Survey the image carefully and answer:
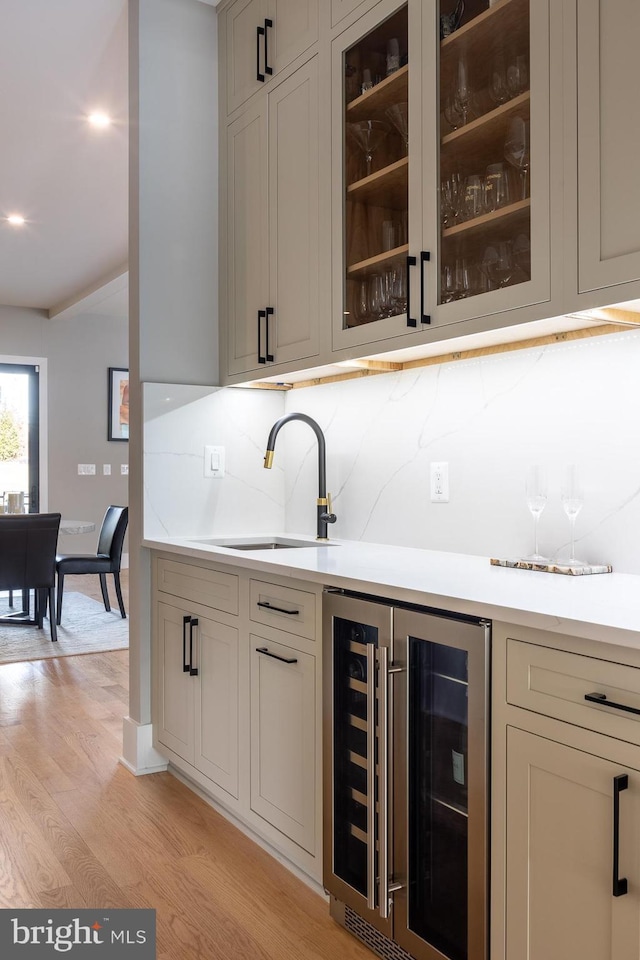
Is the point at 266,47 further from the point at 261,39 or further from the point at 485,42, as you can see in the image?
the point at 485,42

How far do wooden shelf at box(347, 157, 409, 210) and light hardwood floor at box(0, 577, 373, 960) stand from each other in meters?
1.85

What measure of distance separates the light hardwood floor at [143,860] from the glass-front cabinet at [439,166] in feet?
4.96

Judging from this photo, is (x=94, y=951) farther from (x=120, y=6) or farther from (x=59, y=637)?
(x=59, y=637)

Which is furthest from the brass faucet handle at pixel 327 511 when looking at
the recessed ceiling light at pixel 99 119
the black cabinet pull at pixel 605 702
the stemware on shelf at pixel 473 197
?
the recessed ceiling light at pixel 99 119

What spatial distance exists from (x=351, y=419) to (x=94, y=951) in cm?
179

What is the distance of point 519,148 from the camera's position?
175 cm

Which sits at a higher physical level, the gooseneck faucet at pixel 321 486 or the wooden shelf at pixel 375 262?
the wooden shelf at pixel 375 262

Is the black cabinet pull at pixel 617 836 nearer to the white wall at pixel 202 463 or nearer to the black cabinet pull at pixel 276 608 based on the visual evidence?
the black cabinet pull at pixel 276 608

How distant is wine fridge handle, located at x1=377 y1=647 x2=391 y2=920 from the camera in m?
1.65

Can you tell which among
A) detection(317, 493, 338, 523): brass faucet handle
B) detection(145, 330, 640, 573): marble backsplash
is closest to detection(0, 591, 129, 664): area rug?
detection(145, 330, 640, 573): marble backsplash

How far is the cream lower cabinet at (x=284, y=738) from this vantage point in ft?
6.48

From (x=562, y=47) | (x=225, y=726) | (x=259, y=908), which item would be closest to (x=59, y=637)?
(x=225, y=726)

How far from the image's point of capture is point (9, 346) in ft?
27.2

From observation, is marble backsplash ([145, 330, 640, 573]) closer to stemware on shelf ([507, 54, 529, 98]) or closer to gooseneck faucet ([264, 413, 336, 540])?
gooseneck faucet ([264, 413, 336, 540])
